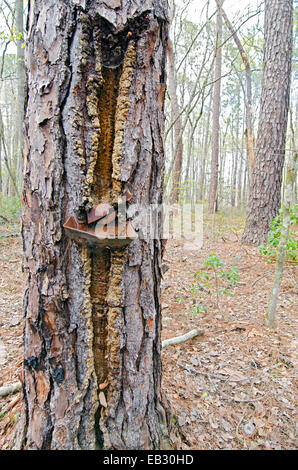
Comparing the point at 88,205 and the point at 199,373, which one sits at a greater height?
the point at 88,205

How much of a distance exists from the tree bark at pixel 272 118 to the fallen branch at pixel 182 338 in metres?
2.89

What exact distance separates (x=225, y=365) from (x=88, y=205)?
1.82 m

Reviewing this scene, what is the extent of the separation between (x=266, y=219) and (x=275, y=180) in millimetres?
697

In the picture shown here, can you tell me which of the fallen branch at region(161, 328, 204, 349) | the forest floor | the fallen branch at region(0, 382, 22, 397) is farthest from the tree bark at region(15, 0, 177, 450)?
the fallen branch at region(161, 328, 204, 349)

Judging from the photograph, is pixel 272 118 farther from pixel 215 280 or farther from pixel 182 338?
pixel 182 338

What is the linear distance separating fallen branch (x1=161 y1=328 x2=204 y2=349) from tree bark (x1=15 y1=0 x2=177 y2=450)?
1.16m

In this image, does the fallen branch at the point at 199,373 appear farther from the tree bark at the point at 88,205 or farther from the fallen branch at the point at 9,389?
the fallen branch at the point at 9,389

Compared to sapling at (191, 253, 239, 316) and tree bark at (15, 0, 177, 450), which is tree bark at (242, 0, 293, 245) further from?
tree bark at (15, 0, 177, 450)

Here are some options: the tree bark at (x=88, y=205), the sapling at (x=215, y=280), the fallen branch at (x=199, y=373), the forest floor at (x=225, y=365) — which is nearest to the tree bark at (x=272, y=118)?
the forest floor at (x=225, y=365)

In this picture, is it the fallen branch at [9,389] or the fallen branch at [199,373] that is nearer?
the fallen branch at [9,389]

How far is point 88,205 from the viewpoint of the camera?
3.55ft

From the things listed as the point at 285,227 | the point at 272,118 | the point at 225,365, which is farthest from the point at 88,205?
the point at 272,118

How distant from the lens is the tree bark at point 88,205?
1.06 m

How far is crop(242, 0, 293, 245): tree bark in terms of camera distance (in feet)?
14.7
